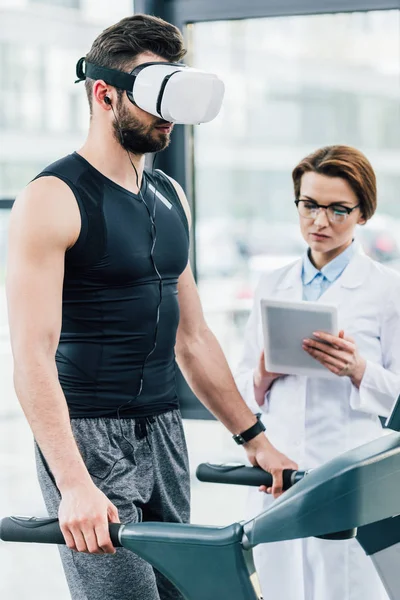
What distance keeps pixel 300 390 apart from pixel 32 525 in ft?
3.28

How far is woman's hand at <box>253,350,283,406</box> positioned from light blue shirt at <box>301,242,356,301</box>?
210 mm

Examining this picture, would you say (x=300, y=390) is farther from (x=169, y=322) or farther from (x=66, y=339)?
(x=66, y=339)

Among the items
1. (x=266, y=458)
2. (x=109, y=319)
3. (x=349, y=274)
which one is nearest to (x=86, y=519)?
(x=109, y=319)

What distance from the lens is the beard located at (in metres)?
1.69

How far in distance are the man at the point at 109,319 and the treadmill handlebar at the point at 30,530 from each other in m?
0.10

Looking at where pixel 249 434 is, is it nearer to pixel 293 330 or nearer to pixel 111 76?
pixel 293 330

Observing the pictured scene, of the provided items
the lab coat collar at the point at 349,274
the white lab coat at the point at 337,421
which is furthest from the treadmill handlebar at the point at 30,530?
the lab coat collar at the point at 349,274

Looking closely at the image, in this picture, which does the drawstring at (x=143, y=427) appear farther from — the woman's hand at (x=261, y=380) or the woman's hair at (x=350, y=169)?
the woman's hair at (x=350, y=169)

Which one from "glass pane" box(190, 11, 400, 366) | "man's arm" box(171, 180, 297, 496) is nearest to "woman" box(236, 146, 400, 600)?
"man's arm" box(171, 180, 297, 496)

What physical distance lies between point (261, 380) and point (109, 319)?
2.21 feet

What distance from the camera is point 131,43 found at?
170cm

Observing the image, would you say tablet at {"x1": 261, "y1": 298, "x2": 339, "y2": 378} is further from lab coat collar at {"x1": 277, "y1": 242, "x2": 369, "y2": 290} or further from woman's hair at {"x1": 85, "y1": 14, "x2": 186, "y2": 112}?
woman's hair at {"x1": 85, "y1": 14, "x2": 186, "y2": 112}

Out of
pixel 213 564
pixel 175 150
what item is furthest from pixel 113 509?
pixel 175 150

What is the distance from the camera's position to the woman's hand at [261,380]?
2.26 metres
